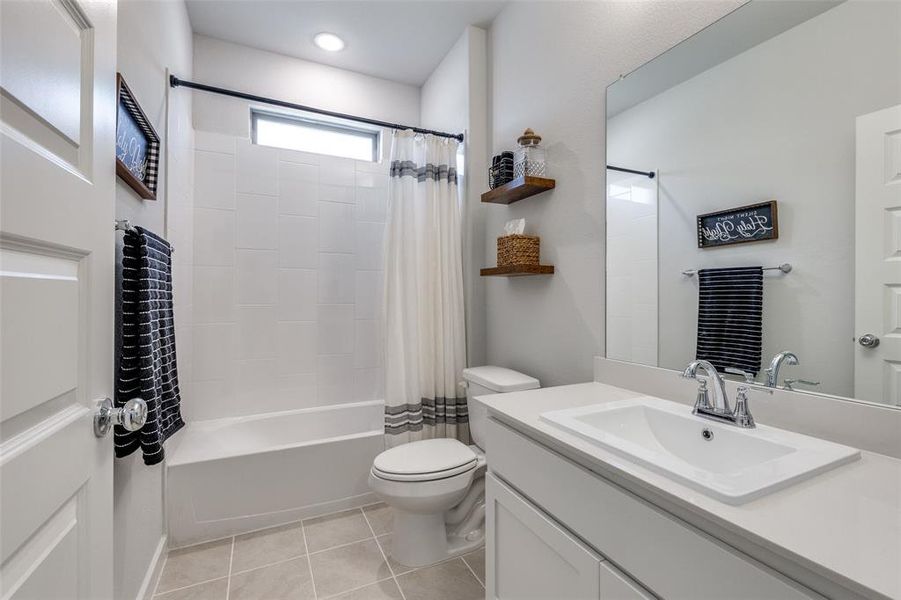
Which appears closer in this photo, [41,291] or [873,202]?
[41,291]

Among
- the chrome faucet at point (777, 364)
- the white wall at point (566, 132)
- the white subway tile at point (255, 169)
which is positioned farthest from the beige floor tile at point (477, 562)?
the white subway tile at point (255, 169)

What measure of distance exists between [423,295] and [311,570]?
135cm

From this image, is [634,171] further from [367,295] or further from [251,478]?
[251,478]

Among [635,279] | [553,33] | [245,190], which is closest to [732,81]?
[635,279]

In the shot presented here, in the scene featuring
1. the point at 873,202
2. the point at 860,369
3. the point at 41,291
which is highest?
the point at 873,202

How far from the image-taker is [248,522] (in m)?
1.94

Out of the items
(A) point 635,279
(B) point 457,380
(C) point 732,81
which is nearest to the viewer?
(C) point 732,81

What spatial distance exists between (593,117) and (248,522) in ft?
7.95

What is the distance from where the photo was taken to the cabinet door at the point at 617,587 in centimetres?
76

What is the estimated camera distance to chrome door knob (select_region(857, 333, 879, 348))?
88cm

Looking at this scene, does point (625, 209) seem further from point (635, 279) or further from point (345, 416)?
point (345, 416)

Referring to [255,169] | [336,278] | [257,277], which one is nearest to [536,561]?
[336,278]

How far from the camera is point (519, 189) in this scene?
1.85m

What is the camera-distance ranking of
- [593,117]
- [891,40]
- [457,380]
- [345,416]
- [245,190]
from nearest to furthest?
1. [891,40]
2. [593,117]
3. [457,380]
4. [245,190]
5. [345,416]
